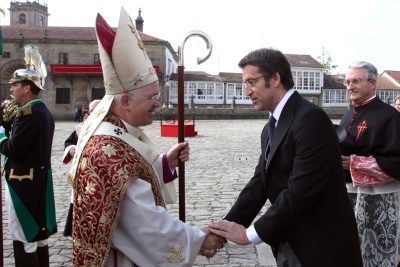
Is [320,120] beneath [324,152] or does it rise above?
above

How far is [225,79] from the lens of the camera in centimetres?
5491

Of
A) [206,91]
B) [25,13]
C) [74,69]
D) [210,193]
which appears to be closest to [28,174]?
[210,193]

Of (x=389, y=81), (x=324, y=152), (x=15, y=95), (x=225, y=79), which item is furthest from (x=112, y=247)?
(x=389, y=81)

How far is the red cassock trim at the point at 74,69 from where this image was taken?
45438 millimetres

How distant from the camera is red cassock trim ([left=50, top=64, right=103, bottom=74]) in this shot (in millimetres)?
45438

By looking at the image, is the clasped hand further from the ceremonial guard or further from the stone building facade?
the stone building facade

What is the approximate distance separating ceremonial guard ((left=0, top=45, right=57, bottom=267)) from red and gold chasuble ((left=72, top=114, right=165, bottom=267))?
2.11 m

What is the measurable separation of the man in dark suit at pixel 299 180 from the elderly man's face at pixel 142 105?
0.53 metres

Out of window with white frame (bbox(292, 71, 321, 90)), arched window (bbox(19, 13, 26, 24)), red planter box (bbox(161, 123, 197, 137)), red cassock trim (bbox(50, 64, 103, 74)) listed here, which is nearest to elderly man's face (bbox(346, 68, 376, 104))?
red planter box (bbox(161, 123, 197, 137))

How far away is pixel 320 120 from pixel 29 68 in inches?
136

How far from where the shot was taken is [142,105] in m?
2.49

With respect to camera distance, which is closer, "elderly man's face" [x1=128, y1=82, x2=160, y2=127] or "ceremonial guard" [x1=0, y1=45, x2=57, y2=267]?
"elderly man's face" [x1=128, y1=82, x2=160, y2=127]

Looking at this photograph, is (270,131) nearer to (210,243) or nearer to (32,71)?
(210,243)

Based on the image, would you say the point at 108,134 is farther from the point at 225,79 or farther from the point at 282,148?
the point at 225,79
